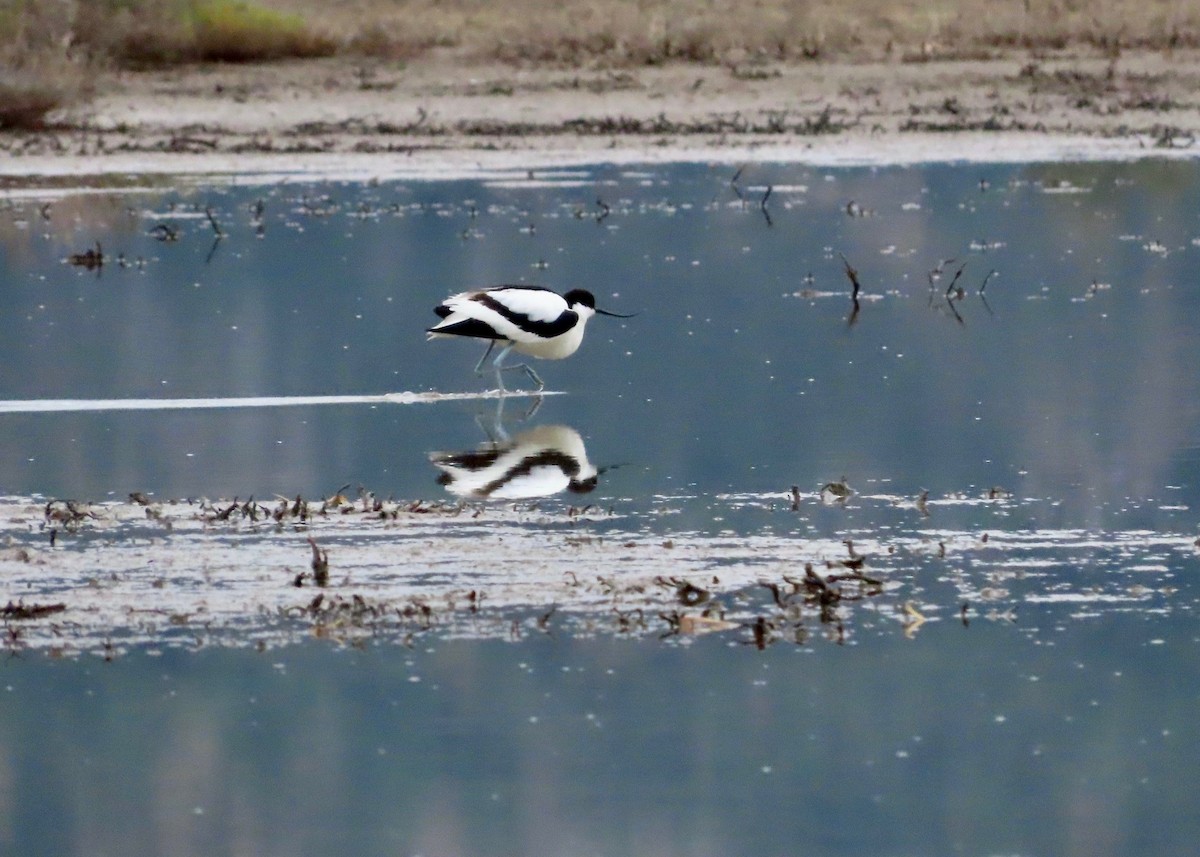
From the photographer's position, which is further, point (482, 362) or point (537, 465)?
point (482, 362)

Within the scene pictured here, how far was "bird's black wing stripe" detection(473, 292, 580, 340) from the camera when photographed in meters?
12.5

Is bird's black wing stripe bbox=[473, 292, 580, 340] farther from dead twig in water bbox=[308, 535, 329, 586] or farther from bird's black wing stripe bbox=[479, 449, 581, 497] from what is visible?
dead twig in water bbox=[308, 535, 329, 586]

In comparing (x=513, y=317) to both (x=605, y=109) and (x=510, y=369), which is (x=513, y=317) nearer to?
(x=510, y=369)

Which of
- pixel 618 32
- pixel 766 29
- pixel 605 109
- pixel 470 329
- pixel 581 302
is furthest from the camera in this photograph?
pixel 618 32

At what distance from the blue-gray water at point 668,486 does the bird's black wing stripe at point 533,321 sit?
1.27 ft

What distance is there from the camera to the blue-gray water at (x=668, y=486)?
6211 millimetres

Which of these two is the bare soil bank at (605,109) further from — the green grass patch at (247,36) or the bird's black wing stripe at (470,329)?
the bird's black wing stripe at (470,329)

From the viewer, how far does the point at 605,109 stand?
3164cm

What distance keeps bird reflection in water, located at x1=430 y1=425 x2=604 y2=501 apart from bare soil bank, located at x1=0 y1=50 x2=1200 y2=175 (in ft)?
53.9

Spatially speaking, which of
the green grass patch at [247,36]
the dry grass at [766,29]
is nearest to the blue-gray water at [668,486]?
the dry grass at [766,29]

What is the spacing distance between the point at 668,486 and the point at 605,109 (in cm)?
2203

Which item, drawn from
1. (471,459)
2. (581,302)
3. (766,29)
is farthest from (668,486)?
(766,29)

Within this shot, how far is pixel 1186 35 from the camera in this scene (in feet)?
119

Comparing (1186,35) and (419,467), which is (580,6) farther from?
(419,467)
